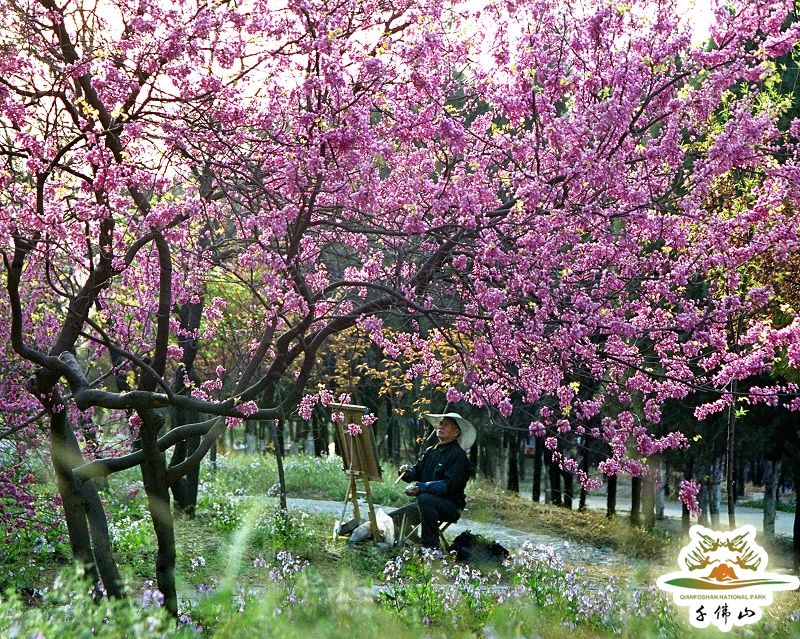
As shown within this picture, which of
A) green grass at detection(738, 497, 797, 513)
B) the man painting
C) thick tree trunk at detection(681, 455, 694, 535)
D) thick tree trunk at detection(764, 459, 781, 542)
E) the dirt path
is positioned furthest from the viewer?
green grass at detection(738, 497, 797, 513)

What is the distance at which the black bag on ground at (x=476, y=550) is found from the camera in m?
11.9

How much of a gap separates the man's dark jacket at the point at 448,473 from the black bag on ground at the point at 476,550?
772 millimetres

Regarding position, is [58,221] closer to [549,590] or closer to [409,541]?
[549,590]

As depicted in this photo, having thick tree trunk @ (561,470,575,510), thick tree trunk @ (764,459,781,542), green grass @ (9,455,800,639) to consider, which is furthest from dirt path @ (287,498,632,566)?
thick tree trunk @ (561,470,575,510)

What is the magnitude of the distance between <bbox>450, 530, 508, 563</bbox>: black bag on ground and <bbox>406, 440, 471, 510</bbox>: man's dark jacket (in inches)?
30.4

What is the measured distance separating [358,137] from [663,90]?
1948 millimetres

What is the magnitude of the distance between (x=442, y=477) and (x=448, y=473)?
0.09 metres

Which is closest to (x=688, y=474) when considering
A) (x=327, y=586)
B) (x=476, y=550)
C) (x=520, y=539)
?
(x=520, y=539)

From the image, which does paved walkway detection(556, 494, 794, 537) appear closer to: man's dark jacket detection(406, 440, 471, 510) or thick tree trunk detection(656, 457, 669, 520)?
thick tree trunk detection(656, 457, 669, 520)

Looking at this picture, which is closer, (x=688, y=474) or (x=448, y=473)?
(x=448, y=473)

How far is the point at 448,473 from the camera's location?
1130 centimetres

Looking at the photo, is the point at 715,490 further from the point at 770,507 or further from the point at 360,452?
the point at 360,452

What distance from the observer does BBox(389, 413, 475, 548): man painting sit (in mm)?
11047

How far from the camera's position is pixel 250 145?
21.0 ft
